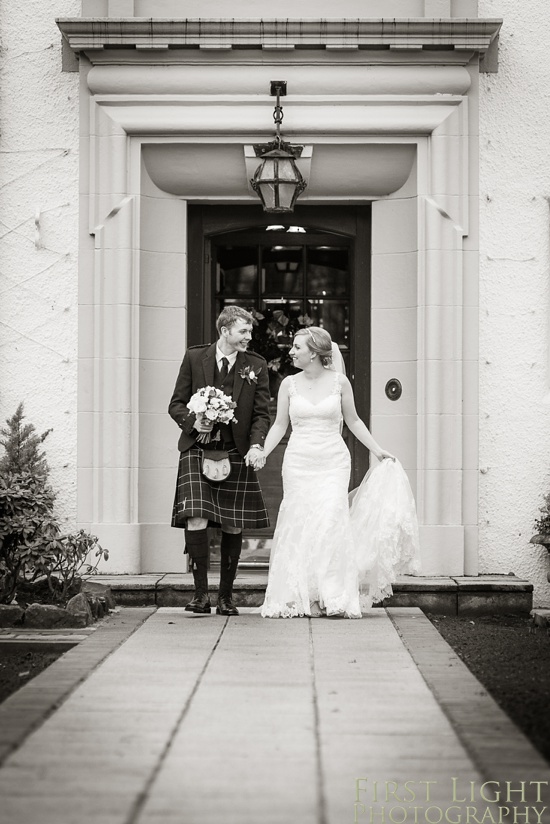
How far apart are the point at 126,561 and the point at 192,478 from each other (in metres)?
1.62

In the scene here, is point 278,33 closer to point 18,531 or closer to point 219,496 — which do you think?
point 219,496

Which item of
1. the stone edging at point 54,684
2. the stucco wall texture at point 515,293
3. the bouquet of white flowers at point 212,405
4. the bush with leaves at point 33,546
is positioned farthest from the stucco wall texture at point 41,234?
the stucco wall texture at point 515,293

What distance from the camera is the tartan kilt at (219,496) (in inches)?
306

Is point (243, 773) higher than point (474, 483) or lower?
lower

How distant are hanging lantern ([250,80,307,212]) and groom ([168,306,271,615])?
4.86ft

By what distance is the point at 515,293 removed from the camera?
943 centimetres

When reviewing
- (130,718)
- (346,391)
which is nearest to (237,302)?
(346,391)

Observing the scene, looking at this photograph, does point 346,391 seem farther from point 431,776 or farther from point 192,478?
point 431,776

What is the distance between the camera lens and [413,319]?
375 inches

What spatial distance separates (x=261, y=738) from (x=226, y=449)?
354cm

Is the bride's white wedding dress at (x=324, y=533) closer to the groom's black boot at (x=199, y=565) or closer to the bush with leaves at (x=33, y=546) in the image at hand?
the groom's black boot at (x=199, y=565)

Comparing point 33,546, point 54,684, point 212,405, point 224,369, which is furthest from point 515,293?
point 54,684

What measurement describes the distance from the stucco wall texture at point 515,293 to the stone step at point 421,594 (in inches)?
21.6

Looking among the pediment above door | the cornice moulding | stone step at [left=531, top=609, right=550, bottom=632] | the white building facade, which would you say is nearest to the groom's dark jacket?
the white building facade
